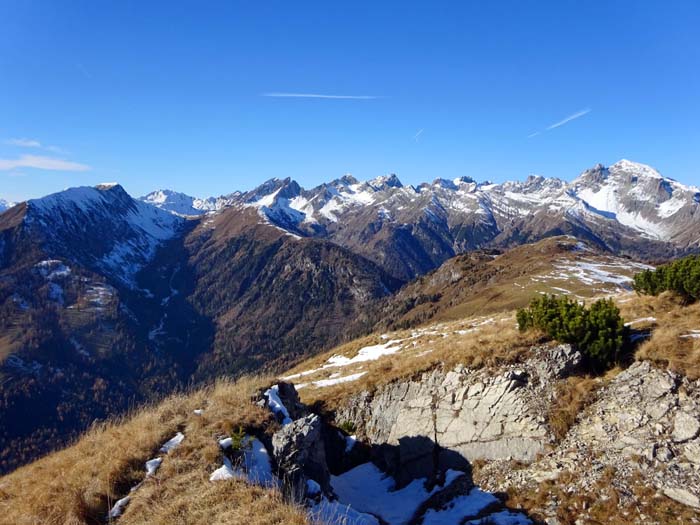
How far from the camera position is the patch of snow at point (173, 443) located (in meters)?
12.8

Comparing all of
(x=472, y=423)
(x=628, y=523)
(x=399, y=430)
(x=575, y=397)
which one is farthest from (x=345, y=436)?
(x=628, y=523)

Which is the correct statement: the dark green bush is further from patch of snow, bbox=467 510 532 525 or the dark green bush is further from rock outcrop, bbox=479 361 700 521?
patch of snow, bbox=467 510 532 525

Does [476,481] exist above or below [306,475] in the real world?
below

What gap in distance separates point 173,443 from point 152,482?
6.57ft

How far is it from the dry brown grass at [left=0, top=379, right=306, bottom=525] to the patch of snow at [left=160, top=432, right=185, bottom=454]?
0.20 meters

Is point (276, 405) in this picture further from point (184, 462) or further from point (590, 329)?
point (590, 329)

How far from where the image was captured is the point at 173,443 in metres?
13.2

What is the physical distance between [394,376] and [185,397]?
35.4 ft

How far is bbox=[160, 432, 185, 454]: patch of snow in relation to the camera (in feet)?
42.0

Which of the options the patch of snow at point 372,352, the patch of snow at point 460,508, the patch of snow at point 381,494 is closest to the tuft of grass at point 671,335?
the patch of snow at point 460,508

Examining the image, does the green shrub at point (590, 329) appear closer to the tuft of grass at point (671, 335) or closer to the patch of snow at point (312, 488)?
the tuft of grass at point (671, 335)

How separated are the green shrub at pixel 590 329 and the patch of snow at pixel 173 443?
52.2 feet

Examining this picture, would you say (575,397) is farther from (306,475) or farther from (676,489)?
(306,475)

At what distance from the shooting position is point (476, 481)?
15.9 metres
